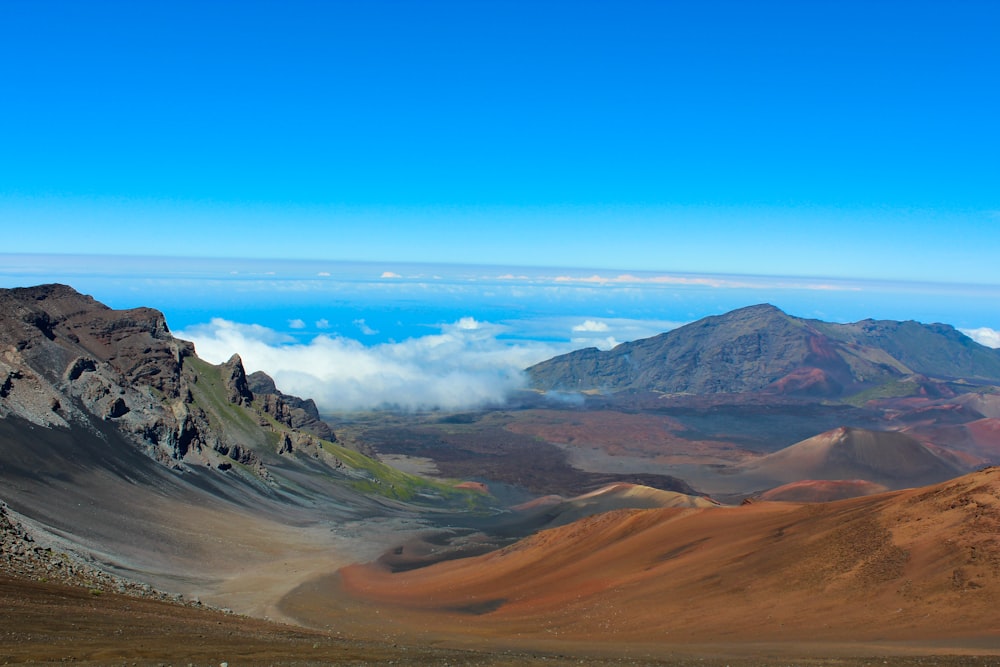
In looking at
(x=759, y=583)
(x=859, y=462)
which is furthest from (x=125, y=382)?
(x=859, y=462)

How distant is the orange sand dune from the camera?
33.4 m

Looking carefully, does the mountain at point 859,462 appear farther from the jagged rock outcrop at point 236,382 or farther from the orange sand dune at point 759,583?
the orange sand dune at point 759,583

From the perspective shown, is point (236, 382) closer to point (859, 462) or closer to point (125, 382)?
point (125, 382)

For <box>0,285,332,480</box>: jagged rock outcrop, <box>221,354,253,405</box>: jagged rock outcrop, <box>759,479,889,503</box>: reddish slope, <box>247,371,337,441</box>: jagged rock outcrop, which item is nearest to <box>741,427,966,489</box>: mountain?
<box>759,479,889,503</box>: reddish slope

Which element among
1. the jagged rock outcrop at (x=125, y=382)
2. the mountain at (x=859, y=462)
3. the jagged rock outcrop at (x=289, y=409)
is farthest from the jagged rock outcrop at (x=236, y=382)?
the mountain at (x=859, y=462)

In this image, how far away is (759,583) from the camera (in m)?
40.8

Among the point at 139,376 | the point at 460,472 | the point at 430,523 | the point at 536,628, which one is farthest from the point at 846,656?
the point at 460,472

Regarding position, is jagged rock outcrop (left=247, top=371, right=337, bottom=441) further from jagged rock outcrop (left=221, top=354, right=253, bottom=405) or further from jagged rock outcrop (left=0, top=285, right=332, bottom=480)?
jagged rock outcrop (left=221, top=354, right=253, bottom=405)

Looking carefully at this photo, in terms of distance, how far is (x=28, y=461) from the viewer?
69.8 m

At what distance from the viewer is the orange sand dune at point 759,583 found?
33438 millimetres

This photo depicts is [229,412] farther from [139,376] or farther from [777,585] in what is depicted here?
[777,585]

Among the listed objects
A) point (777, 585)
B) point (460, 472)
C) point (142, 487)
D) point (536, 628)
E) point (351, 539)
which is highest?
point (777, 585)

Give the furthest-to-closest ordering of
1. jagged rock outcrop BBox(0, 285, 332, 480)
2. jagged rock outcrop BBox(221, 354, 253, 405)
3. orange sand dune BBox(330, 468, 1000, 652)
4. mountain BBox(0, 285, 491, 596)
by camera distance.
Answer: jagged rock outcrop BBox(221, 354, 253, 405), jagged rock outcrop BBox(0, 285, 332, 480), mountain BBox(0, 285, 491, 596), orange sand dune BBox(330, 468, 1000, 652)

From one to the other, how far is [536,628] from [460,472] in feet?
465
